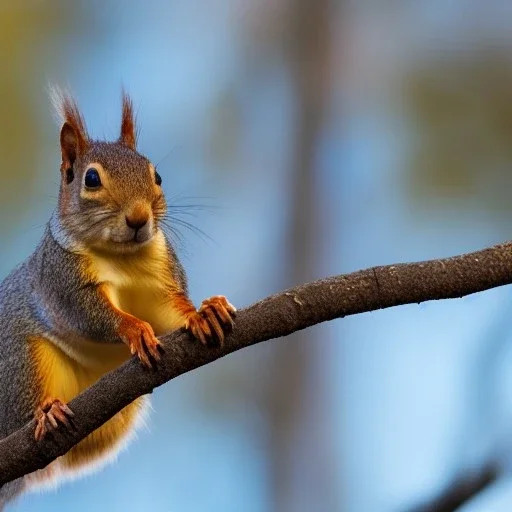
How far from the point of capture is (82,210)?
1.46 metres

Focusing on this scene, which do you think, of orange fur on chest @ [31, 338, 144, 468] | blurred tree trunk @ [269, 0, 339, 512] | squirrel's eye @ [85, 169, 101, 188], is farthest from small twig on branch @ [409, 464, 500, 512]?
blurred tree trunk @ [269, 0, 339, 512]

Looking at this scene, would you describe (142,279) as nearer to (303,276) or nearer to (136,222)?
(136,222)

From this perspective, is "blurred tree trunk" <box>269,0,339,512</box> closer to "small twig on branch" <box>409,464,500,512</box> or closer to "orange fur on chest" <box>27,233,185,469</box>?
"orange fur on chest" <box>27,233,185,469</box>

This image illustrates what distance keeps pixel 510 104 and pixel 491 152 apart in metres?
0.20

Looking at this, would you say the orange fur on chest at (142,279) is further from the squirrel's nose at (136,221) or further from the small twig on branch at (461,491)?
the small twig on branch at (461,491)

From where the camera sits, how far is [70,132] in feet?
5.06

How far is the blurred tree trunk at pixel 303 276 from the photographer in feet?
8.23

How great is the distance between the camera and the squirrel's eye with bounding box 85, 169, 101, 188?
4.72ft

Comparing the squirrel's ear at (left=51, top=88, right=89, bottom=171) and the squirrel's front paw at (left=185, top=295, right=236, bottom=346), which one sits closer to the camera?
the squirrel's front paw at (left=185, top=295, right=236, bottom=346)

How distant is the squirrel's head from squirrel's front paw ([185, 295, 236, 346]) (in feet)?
0.87

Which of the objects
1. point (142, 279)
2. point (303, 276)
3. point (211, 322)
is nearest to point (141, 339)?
point (211, 322)

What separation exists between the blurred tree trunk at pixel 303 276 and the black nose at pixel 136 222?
129 centimetres

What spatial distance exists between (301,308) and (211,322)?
124mm

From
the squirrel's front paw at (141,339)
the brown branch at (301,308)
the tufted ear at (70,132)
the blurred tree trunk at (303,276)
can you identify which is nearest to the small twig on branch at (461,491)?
the brown branch at (301,308)
